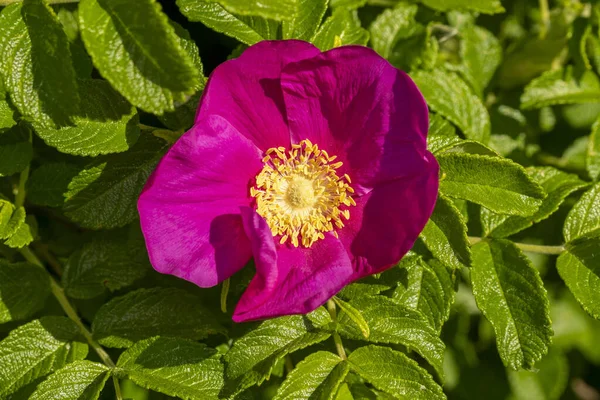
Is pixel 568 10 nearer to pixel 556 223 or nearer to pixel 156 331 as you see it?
pixel 556 223

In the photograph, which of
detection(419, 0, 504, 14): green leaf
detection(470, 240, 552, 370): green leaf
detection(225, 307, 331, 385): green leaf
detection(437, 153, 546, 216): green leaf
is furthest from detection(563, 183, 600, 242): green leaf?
detection(225, 307, 331, 385): green leaf

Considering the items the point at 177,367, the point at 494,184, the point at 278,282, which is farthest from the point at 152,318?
the point at 494,184

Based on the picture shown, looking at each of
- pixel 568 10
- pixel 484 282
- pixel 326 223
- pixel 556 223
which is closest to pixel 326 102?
pixel 326 223

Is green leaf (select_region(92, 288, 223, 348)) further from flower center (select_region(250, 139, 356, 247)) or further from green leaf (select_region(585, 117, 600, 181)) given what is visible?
green leaf (select_region(585, 117, 600, 181))

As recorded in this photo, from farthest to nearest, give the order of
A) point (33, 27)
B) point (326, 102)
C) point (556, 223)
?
point (556, 223) < point (326, 102) < point (33, 27)

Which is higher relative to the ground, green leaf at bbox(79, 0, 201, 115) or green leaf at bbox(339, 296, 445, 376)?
green leaf at bbox(79, 0, 201, 115)

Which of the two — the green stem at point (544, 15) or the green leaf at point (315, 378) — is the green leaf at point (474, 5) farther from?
the green leaf at point (315, 378)
